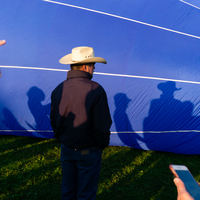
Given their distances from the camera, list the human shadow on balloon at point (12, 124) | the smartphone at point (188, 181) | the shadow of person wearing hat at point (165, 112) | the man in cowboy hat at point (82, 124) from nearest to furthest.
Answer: the smartphone at point (188, 181) < the man in cowboy hat at point (82, 124) < the shadow of person wearing hat at point (165, 112) < the human shadow on balloon at point (12, 124)

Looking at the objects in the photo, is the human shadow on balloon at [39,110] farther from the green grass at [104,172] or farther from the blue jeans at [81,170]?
the blue jeans at [81,170]

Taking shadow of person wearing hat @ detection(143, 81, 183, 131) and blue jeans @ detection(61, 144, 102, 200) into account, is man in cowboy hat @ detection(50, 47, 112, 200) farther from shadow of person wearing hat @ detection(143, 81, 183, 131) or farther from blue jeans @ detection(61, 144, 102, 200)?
shadow of person wearing hat @ detection(143, 81, 183, 131)

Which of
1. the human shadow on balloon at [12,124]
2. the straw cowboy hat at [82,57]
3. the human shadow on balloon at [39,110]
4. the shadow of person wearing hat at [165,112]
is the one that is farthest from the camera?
the human shadow on balloon at [12,124]

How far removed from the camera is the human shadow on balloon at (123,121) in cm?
433

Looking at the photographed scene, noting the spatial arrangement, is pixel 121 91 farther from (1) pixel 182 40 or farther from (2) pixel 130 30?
(1) pixel 182 40

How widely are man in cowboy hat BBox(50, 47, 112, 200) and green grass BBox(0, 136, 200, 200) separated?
1.19m

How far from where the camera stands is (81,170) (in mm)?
2223

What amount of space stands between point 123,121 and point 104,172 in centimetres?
114

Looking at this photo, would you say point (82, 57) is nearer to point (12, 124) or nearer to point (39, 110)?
point (39, 110)

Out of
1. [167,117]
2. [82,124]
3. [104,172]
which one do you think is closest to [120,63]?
[167,117]

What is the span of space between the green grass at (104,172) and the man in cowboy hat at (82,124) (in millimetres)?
1193

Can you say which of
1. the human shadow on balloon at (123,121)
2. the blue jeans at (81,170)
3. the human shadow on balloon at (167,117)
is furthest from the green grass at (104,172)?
the blue jeans at (81,170)

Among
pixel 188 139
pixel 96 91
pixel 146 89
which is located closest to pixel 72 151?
pixel 96 91

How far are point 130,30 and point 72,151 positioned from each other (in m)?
3.31
